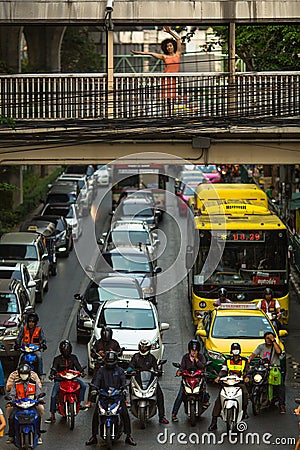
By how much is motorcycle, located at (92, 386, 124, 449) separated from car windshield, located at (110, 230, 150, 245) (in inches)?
631

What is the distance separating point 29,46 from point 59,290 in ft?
94.1

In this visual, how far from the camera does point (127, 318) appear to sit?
2148 cm

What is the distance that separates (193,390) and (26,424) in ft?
10.4

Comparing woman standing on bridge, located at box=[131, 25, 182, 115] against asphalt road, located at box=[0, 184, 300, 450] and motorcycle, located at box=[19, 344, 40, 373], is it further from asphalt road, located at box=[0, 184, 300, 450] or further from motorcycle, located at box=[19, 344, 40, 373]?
motorcycle, located at box=[19, 344, 40, 373]

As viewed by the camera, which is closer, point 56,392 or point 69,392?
point 69,392

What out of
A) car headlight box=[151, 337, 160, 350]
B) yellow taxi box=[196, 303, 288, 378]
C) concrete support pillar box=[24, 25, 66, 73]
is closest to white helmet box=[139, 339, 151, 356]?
yellow taxi box=[196, 303, 288, 378]

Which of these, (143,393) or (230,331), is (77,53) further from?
(143,393)

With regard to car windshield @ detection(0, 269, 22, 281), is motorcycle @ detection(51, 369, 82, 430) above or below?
below

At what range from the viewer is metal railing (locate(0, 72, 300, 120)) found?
87.2 ft

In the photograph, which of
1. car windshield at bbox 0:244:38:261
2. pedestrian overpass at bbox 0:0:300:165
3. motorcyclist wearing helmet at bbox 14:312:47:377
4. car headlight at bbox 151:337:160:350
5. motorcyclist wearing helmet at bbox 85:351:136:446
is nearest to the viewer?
motorcyclist wearing helmet at bbox 85:351:136:446

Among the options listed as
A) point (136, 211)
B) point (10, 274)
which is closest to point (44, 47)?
point (136, 211)

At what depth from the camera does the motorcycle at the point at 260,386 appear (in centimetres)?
1781

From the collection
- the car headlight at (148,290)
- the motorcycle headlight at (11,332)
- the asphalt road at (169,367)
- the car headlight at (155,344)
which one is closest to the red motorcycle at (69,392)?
the asphalt road at (169,367)

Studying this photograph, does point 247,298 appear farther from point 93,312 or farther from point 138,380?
point 138,380
